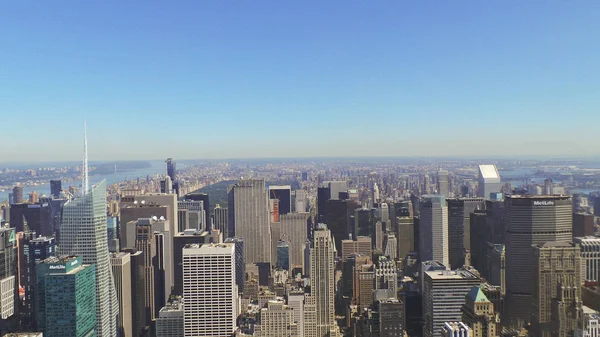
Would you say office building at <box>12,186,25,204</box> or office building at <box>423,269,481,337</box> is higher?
office building at <box>12,186,25,204</box>

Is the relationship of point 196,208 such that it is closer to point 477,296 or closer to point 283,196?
point 283,196

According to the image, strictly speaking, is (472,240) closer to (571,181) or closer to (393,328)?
(393,328)

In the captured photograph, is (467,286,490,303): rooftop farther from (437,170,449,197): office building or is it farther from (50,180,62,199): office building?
(50,180,62,199): office building

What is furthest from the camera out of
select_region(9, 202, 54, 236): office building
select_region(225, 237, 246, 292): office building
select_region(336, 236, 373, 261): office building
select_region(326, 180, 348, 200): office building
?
select_region(326, 180, 348, 200): office building

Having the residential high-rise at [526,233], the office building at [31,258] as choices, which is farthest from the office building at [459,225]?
the office building at [31,258]

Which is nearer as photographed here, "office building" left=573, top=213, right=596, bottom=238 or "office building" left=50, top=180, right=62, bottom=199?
"office building" left=573, top=213, right=596, bottom=238

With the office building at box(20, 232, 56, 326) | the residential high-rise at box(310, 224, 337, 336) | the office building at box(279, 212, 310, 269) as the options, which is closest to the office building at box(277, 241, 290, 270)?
the office building at box(279, 212, 310, 269)

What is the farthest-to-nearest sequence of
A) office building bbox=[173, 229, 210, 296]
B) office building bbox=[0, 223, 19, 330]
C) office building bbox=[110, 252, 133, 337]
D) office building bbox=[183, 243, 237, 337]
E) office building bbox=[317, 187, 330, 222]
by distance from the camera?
office building bbox=[317, 187, 330, 222], office building bbox=[173, 229, 210, 296], office building bbox=[110, 252, 133, 337], office building bbox=[183, 243, 237, 337], office building bbox=[0, 223, 19, 330]

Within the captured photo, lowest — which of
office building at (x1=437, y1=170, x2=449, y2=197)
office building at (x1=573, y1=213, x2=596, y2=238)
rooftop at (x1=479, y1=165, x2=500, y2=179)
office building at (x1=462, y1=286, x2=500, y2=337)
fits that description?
office building at (x1=462, y1=286, x2=500, y2=337)
